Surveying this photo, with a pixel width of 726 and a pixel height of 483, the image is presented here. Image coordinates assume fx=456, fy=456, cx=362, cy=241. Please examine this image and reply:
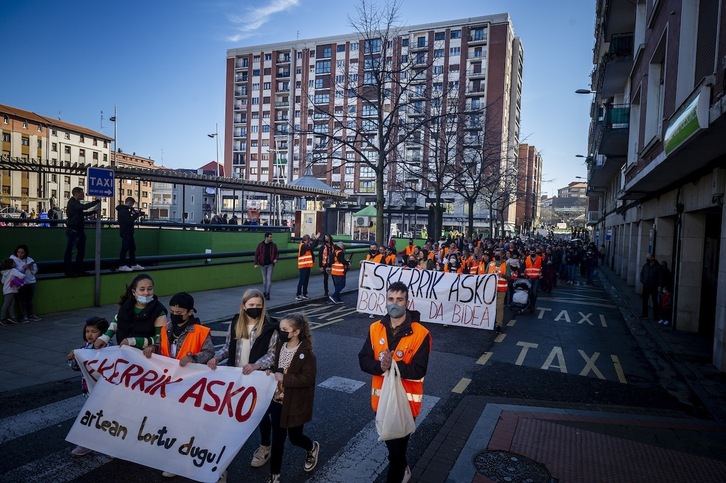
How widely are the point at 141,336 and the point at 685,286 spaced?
1329 centimetres

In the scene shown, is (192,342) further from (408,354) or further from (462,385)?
(462,385)

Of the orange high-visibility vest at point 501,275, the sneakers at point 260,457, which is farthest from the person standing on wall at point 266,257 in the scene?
the sneakers at point 260,457

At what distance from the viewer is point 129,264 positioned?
12734 millimetres

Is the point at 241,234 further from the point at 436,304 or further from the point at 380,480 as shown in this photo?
the point at 380,480

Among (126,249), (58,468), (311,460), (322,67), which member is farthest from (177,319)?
(322,67)

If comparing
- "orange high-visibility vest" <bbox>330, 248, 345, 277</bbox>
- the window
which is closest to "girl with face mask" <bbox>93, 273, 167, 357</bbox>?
"orange high-visibility vest" <bbox>330, 248, 345, 277</bbox>

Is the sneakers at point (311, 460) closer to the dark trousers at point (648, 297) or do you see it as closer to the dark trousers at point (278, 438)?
the dark trousers at point (278, 438)

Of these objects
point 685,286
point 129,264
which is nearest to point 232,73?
point 129,264

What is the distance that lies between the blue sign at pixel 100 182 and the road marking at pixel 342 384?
7.16 meters

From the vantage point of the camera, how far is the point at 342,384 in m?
6.83

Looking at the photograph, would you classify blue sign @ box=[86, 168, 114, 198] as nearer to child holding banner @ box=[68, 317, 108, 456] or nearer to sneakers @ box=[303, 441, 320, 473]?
child holding banner @ box=[68, 317, 108, 456]

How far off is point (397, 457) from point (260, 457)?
1480mm

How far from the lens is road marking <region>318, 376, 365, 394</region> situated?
664 cm

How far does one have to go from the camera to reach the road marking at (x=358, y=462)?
4309 mm
